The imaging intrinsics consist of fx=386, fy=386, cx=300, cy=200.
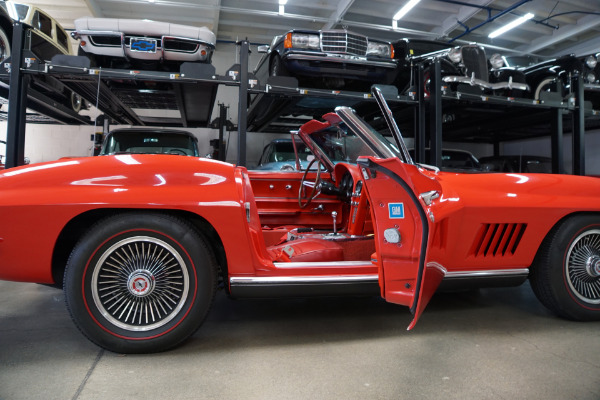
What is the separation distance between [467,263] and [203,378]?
1.68 meters

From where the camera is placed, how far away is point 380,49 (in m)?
4.85

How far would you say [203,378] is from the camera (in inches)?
72.0

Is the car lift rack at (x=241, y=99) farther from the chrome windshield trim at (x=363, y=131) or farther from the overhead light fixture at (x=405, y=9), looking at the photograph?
the overhead light fixture at (x=405, y=9)

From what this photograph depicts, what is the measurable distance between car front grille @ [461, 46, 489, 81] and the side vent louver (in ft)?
10.8

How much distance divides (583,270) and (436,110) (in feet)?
9.19

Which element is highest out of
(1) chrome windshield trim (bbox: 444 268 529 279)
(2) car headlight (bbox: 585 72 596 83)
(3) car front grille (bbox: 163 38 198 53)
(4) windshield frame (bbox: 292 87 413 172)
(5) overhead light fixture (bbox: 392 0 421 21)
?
(5) overhead light fixture (bbox: 392 0 421 21)

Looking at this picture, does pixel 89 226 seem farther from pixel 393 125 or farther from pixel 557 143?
pixel 557 143

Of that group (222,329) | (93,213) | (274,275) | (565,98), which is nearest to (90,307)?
(93,213)

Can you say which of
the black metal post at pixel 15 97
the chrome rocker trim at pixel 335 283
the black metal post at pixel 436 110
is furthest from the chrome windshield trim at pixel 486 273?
the black metal post at pixel 15 97

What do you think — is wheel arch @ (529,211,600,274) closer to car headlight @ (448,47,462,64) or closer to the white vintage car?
car headlight @ (448,47,462,64)

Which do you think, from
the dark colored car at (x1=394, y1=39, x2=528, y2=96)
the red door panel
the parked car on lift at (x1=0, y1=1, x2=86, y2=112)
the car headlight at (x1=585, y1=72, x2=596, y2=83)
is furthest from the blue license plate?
the car headlight at (x1=585, y1=72, x2=596, y2=83)

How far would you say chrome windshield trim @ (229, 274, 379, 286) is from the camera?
2145mm

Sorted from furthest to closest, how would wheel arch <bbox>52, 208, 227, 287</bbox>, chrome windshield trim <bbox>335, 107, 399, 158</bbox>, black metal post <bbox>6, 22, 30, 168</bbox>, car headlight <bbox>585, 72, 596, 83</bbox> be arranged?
1. car headlight <bbox>585, 72, 596, 83</bbox>
2. black metal post <bbox>6, 22, 30, 168</bbox>
3. chrome windshield trim <bbox>335, 107, 399, 158</bbox>
4. wheel arch <bbox>52, 208, 227, 287</bbox>

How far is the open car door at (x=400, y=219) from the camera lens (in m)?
1.95
